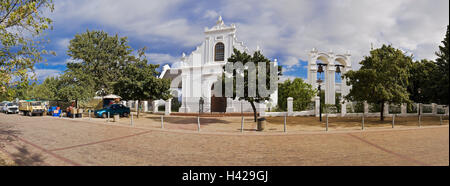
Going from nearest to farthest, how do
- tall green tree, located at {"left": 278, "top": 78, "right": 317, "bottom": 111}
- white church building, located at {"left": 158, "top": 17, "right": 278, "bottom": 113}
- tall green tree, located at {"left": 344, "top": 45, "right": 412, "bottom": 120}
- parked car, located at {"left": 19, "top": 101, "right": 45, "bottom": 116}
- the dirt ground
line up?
the dirt ground < tall green tree, located at {"left": 344, "top": 45, "right": 412, "bottom": 120} < tall green tree, located at {"left": 278, "top": 78, "right": 317, "bottom": 111} < parked car, located at {"left": 19, "top": 101, "right": 45, "bottom": 116} < white church building, located at {"left": 158, "top": 17, "right": 278, "bottom": 113}

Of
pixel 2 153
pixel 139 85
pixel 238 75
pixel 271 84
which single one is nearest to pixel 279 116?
pixel 271 84

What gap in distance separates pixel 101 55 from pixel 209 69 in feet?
50.5

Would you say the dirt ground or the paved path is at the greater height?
the paved path

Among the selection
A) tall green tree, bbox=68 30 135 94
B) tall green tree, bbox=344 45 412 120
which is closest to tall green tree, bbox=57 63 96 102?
tall green tree, bbox=68 30 135 94

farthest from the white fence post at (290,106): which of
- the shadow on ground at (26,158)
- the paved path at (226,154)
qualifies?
the shadow on ground at (26,158)

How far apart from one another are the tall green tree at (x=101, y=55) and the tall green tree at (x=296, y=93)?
21.2 m

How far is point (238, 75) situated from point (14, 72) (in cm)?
1102

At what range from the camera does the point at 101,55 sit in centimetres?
2836

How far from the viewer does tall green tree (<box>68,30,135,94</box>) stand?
27.9 meters

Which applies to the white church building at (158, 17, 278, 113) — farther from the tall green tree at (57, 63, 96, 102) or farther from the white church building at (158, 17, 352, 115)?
the tall green tree at (57, 63, 96, 102)

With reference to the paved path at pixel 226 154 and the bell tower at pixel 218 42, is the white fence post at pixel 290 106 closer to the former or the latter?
the bell tower at pixel 218 42

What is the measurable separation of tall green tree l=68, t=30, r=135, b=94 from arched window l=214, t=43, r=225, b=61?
12.9 m
